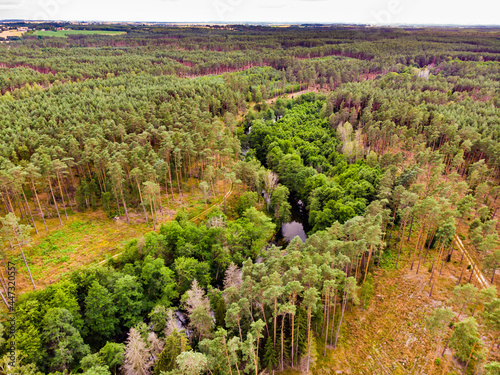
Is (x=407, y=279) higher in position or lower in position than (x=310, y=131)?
lower

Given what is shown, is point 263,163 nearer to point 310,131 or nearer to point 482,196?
point 310,131

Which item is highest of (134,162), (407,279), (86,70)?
(86,70)

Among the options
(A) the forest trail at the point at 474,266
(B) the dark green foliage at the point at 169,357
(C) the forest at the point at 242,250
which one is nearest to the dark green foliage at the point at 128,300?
(C) the forest at the point at 242,250

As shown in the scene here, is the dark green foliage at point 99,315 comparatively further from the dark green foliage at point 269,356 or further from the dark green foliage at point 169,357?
the dark green foliage at point 269,356

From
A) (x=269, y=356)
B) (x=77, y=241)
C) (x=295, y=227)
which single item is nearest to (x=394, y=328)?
(x=269, y=356)

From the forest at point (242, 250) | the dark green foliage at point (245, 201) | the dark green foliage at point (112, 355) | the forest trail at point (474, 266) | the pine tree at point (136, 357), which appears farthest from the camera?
the dark green foliage at point (245, 201)

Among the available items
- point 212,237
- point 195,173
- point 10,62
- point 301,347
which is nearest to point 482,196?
point 301,347

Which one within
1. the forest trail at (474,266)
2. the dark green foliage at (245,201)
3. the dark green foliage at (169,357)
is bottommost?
the forest trail at (474,266)
